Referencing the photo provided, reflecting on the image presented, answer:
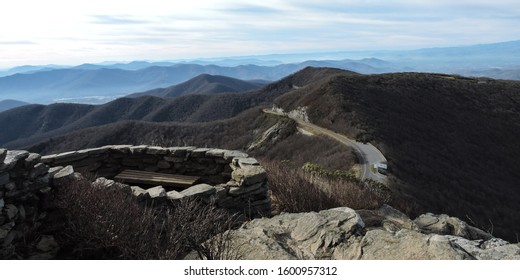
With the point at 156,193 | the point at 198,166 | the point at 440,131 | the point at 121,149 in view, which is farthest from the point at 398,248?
the point at 440,131

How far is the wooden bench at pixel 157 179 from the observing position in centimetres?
844

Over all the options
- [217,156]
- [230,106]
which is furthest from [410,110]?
[230,106]

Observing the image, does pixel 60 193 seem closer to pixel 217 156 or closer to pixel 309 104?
pixel 217 156

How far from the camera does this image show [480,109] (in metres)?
60.9

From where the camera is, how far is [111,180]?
23.2 feet

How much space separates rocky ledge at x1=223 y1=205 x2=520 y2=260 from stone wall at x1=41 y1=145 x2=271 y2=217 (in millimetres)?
1185

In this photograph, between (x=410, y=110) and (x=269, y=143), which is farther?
(x=410, y=110)

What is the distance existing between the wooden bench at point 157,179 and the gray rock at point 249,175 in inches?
45.1

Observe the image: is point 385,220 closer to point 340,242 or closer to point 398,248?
point 340,242

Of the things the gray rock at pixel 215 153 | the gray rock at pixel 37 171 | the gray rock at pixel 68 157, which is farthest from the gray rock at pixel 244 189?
the gray rock at pixel 68 157

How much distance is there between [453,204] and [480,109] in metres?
39.6

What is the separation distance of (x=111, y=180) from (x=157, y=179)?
1624 mm

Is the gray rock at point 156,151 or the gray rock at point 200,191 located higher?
the gray rock at point 156,151

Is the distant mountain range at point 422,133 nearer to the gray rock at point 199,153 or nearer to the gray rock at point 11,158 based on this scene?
the gray rock at point 199,153
